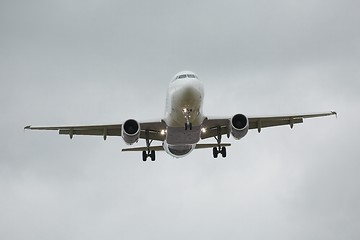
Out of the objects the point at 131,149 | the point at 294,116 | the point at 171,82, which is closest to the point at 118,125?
the point at 131,149

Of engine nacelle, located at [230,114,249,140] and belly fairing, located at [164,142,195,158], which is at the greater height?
engine nacelle, located at [230,114,249,140]

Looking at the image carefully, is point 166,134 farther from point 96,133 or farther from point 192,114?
point 96,133

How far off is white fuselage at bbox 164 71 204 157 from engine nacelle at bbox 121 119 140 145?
1.96 meters

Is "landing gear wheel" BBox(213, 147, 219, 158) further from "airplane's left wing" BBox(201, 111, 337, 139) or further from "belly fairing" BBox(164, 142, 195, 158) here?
"belly fairing" BBox(164, 142, 195, 158)

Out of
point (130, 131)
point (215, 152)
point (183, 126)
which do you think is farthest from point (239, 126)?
point (130, 131)

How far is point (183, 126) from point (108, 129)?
727cm

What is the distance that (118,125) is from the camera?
151 ft

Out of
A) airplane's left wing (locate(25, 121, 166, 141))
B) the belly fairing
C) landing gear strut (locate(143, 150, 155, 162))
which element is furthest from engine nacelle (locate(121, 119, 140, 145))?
landing gear strut (locate(143, 150, 155, 162))

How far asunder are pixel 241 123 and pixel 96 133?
37.2ft

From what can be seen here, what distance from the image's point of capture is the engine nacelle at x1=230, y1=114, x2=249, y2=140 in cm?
4281

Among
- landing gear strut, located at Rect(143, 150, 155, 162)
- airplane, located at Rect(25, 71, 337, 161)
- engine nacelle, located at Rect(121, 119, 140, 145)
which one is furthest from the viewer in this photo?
landing gear strut, located at Rect(143, 150, 155, 162)

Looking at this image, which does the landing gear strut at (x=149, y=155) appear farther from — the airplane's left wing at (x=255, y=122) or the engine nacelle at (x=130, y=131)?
the engine nacelle at (x=130, y=131)

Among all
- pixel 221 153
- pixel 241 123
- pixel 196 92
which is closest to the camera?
pixel 196 92

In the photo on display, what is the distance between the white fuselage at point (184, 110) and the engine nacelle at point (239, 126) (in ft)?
6.50
